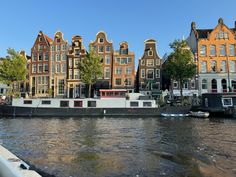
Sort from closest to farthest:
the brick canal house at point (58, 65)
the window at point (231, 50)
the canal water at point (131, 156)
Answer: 1. the canal water at point (131, 156)
2. the window at point (231, 50)
3. the brick canal house at point (58, 65)

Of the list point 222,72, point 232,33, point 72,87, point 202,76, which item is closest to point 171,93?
point 202,76

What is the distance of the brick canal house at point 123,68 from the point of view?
186ft

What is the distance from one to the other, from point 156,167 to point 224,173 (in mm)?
2758

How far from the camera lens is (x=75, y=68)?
58219 mm

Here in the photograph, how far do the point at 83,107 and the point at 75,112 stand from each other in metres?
1.53

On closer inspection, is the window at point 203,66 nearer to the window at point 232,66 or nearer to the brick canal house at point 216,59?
the brick canal house at point 216,59

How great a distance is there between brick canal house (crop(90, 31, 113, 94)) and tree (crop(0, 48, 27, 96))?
1758cm

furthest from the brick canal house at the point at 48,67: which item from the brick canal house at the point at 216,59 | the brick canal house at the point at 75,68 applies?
the brick canal house at the point at 216,59

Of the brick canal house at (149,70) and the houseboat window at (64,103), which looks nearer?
the houseboat window at (64,103)

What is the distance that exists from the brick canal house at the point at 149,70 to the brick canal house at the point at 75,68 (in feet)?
45.9

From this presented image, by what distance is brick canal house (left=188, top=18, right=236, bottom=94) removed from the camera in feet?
175

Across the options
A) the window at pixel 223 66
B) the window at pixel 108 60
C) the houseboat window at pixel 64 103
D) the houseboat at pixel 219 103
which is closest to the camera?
the houseboat at pixel 219 103

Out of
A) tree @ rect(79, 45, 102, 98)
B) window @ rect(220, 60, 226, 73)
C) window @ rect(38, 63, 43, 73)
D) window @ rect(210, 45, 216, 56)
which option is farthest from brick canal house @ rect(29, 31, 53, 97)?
window @ rect(220, 60, 226, 73)

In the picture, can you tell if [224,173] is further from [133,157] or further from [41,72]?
[41,72]
